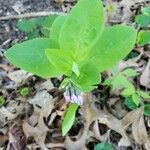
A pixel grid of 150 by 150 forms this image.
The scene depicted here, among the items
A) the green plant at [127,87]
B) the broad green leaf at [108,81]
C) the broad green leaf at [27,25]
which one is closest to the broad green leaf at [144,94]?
the green plant at [127,87]

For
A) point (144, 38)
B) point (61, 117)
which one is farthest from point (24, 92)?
point (144, 38)

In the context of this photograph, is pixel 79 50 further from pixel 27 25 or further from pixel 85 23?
pixel 27 25

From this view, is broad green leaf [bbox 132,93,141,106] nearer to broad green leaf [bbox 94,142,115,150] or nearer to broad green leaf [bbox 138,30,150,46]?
broad green leaf [bbox 94,142,115,150]

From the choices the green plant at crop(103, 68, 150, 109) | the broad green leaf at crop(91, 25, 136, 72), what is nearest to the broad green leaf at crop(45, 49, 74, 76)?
the broad green leaf at crop(91, 25, 136, 72)

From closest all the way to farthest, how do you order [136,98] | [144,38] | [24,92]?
[136,98] → [24,92] → [144,38]

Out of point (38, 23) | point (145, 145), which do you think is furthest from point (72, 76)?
point (38, 23)

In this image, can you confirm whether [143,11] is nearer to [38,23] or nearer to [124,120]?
[38,23]

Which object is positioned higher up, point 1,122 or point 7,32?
point 7,32
